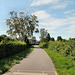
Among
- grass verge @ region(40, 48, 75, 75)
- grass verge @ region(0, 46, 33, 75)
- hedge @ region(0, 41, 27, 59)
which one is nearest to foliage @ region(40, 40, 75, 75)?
grass verge @ region(40, 48, 75, 75)

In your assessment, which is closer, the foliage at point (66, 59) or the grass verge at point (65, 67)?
the grass verge at point (65, 67)

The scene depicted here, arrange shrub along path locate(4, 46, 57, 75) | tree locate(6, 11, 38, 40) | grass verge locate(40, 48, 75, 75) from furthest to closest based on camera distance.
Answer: tree locate(6, 11, 38, 40)
grass verge locate(40, 48, 75, 75)
shrub along path locate(4, 46, 57, 75)

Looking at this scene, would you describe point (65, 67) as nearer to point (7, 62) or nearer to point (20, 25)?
point (7, 62)

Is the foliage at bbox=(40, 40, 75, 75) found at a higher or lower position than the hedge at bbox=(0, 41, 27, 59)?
lower

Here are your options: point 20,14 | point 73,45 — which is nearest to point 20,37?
point 20,14

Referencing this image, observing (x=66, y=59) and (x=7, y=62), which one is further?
(x=66, y=59)

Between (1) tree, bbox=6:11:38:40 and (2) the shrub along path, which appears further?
(1) tree, bbox=6:11:38:40

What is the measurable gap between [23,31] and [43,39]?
40659 millimetres

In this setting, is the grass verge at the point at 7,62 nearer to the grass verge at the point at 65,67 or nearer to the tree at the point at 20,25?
the grass verge at the point at 65,67

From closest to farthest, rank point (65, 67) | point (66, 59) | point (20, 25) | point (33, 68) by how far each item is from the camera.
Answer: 1. point (33, 68)
2. point (65, 67)
3. point (66, 59)
4. point (20, 25)

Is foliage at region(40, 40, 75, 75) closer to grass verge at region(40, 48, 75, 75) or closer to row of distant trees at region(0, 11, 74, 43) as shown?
grass verge at region(40, 48, 75, 75)

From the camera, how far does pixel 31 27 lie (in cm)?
4225

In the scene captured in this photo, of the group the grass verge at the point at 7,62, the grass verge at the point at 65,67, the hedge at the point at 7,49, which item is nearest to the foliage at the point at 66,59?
the grass verge at the point at 65,67

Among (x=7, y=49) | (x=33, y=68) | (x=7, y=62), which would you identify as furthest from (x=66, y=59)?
(x=7, y=49)
